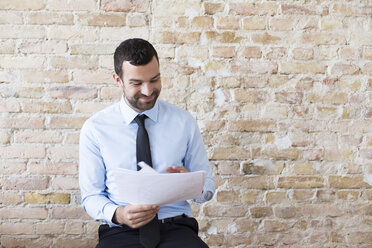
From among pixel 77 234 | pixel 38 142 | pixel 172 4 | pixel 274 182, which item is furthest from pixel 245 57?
pixel 77 234

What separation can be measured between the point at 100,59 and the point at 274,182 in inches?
46.0

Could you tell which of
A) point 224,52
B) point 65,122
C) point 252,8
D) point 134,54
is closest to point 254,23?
point 252,8

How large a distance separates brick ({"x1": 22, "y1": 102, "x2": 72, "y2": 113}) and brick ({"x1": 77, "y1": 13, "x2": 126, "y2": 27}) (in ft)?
1.45

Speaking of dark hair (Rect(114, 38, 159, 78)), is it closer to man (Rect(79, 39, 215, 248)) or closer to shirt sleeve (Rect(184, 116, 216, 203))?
man (Rect(79, 39, 215, 248))

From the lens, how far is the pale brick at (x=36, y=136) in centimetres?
194

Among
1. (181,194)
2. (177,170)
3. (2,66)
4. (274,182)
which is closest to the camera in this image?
(181,194)

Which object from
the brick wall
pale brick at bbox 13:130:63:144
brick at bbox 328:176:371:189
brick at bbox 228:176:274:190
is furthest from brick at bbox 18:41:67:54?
brick at bbox 328:176:371:189

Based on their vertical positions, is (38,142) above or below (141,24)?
below

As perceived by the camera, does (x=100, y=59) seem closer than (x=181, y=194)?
No

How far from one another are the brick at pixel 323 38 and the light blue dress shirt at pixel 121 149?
86 centimetres

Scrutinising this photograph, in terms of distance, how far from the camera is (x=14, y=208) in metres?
1.98

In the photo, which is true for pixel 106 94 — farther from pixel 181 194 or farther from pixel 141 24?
pixel 181 194

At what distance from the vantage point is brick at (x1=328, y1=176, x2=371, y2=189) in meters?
2.06

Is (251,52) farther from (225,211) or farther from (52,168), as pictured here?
(52,168)
